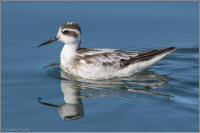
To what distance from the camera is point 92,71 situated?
46.5 feet

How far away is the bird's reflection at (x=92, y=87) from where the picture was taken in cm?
1214

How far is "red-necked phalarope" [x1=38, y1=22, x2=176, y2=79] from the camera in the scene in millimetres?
14195

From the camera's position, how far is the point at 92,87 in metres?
13.4

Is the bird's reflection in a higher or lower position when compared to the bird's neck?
lower

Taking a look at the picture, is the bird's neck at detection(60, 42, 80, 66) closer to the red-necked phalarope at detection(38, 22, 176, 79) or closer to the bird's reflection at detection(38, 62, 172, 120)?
the red-necked phalarope at detection(38, 22, 176, 79)

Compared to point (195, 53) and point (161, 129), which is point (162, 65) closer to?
point (195, 53)

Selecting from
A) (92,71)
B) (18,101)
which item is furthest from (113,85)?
(18,101)

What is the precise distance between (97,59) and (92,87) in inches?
45.8

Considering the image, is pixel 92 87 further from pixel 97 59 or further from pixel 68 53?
pixel 68 53

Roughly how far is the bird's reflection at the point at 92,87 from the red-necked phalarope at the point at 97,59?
253mm

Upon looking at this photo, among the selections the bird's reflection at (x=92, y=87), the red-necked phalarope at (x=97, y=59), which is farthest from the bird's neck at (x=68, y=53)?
the bird's reflection at (x=92, y=87)

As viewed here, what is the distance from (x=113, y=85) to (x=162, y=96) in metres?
1.75

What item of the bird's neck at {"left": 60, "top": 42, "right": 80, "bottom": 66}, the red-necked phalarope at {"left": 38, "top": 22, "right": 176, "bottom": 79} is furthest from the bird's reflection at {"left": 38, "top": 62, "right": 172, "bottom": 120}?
the bird's neck at {"left": 60, "top": 42, "right": 80, "bottom": 66}

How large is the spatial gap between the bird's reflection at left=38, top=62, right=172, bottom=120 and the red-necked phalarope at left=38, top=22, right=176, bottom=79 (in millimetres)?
253
